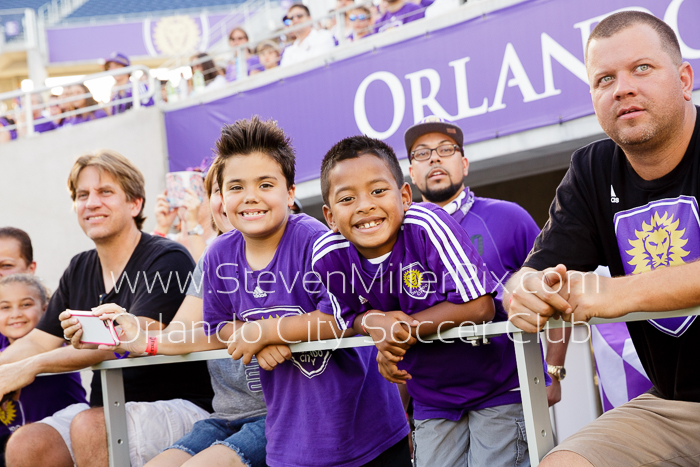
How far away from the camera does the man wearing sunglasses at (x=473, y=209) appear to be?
2.81m

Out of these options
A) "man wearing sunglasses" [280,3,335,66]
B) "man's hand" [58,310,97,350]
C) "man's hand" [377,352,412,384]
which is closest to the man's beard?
"man's hand" [377,352,412,384]

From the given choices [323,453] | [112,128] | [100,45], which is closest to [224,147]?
[323,453]

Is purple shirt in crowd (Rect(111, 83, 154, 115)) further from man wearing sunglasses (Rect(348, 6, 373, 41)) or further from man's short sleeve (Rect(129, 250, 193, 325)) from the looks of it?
man's short sleeve (Rect(129, 250, 193, 325))

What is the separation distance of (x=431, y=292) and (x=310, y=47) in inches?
247

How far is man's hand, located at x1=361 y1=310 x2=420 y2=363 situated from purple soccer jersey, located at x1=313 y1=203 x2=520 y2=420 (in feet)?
0.42

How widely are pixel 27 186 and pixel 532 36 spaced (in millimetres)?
6799

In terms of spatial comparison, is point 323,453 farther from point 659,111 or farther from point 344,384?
point 659,111

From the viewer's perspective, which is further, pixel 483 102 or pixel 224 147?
pixel 483 102

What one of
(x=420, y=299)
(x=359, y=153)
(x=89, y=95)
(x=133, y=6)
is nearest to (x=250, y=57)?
(x=89, y=95)

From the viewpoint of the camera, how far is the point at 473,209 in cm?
301

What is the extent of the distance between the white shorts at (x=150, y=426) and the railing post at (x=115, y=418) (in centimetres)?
6

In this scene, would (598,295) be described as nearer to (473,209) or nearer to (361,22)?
(473,209)

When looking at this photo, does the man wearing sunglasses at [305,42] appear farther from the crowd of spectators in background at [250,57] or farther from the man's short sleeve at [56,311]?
the man's short sleeve at [56,311]

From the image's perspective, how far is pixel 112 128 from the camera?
8.97 meters
